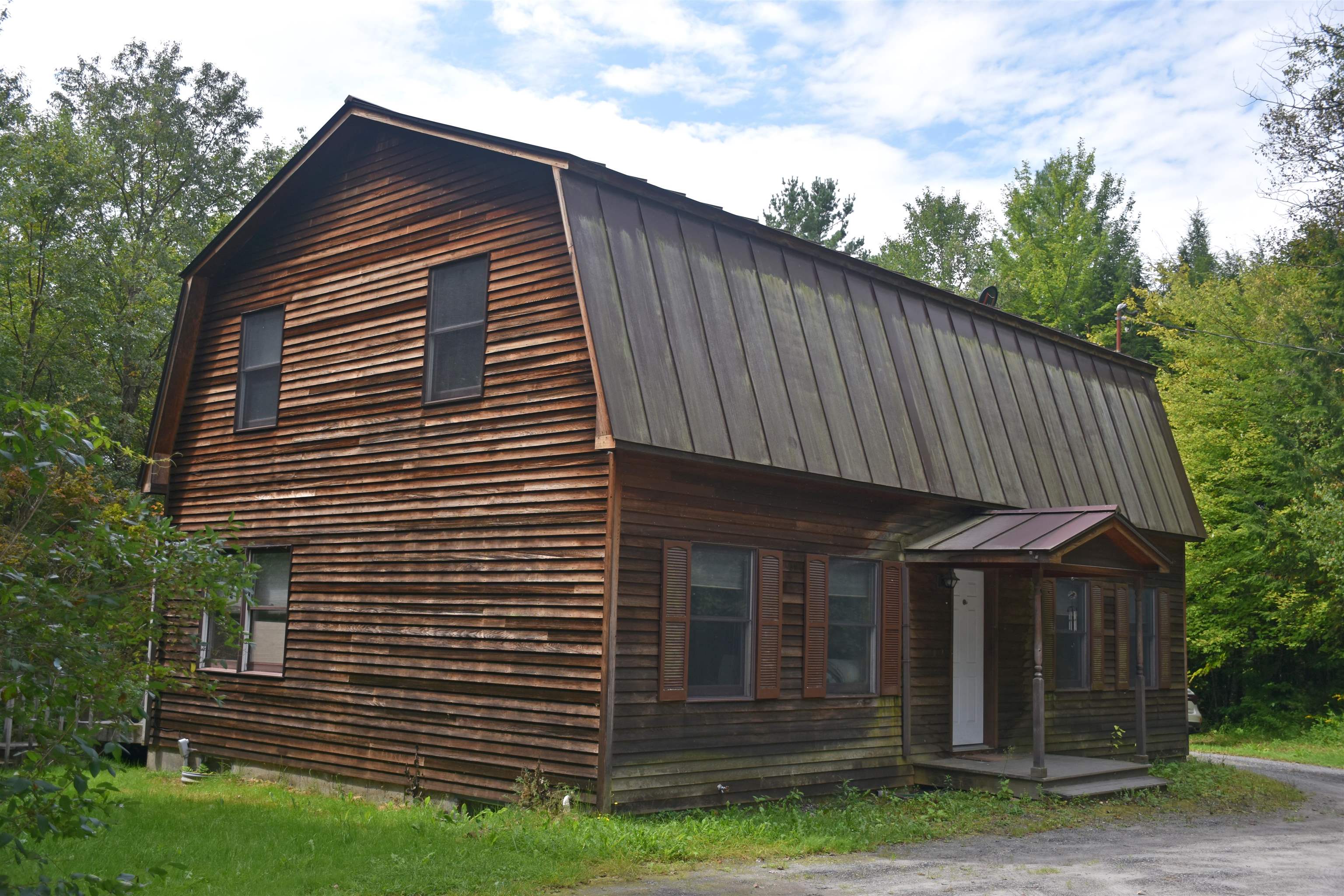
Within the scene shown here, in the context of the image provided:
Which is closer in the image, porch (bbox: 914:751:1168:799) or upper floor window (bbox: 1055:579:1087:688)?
porch (bbox: 914:751:1168:799)

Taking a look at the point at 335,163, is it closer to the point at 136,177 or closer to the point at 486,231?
the point at 486,231

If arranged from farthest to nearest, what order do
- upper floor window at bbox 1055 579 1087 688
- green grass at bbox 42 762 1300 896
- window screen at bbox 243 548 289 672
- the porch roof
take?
upper floor window at bbox 1055 579 1087 688, window screen at bbox 243 548 289 672, the porch roof, green grass at bbox 42 762 1300 896

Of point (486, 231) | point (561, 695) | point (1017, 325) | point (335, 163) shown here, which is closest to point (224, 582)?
point (561, 695)

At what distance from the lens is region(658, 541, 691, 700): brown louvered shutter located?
422 inches

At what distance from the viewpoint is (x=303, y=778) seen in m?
13.2

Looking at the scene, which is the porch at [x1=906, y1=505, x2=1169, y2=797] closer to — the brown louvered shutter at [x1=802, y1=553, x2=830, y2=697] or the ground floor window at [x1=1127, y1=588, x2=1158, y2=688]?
the ground floor window at [x1=1127, y1=588, x2=1158, y2=688]

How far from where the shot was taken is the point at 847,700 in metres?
12.7

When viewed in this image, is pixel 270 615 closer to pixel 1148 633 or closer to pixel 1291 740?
pixel 1148 633

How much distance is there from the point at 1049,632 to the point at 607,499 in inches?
310

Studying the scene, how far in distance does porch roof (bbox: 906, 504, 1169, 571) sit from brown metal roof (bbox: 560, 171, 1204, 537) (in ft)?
1.55

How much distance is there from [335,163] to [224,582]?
28.8 feet

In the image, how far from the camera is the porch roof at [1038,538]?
40.7 ft

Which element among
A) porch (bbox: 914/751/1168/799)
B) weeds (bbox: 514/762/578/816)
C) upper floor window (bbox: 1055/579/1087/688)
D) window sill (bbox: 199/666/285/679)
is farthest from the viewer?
upper floor window (bbox: 1055/579/1087/688)

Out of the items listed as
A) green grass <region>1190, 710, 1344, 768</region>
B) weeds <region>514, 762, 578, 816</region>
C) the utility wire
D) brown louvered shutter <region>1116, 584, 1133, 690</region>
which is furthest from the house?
the utility wire
